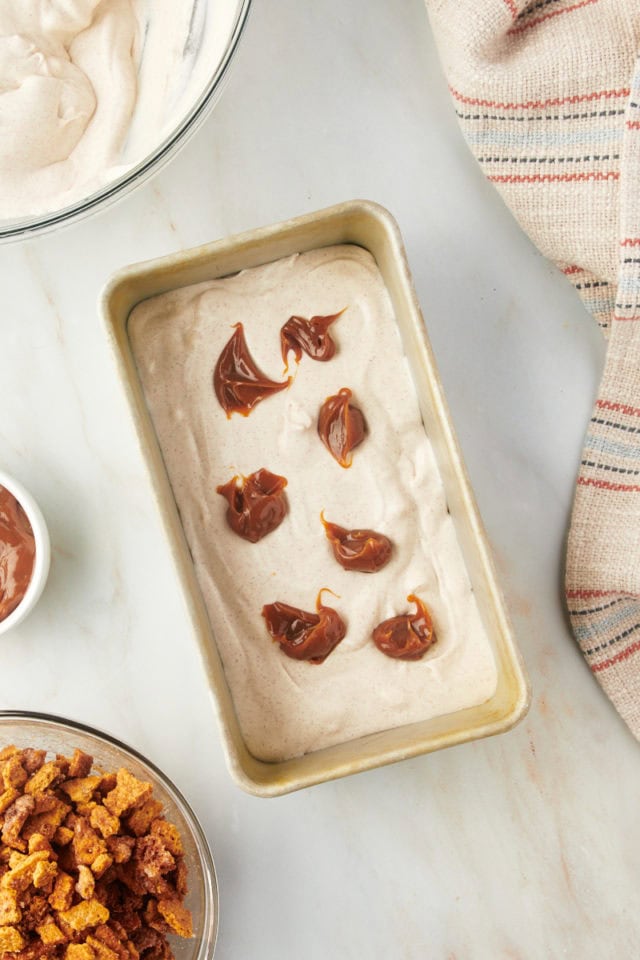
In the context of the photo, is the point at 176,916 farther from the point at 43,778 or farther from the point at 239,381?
the point at 239,381

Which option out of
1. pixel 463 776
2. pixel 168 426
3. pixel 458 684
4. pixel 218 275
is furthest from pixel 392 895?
pixel 218 275

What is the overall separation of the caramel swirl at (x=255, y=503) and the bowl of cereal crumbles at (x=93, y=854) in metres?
0.30

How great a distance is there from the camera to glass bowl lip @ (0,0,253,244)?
104 centimetres

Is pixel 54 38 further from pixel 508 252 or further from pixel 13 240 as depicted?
pixel 508 252

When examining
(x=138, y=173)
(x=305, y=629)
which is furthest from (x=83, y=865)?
(x=138, y=173)

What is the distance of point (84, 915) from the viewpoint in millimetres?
968

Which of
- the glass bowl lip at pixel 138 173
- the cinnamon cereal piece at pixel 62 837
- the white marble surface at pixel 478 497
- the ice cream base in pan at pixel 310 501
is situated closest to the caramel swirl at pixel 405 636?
the ice cream base in pan at pixel 310 501

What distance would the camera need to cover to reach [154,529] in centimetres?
123

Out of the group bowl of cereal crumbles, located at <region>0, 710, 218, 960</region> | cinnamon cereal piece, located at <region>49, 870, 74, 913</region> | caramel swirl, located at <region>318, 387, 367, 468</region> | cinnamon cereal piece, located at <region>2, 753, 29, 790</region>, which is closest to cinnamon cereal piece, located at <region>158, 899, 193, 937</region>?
bowl of cereal crumbles, located at <region>0, 710, 218, 960</region>

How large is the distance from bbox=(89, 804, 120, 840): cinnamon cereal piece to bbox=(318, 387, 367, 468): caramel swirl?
0.48 m

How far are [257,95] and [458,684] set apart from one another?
824 mm

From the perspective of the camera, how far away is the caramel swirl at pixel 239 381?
1.14 m

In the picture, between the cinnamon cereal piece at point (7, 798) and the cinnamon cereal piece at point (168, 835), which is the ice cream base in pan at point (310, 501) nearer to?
the cinnamon cereal piece at point (168, 835)

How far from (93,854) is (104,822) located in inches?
1.4
